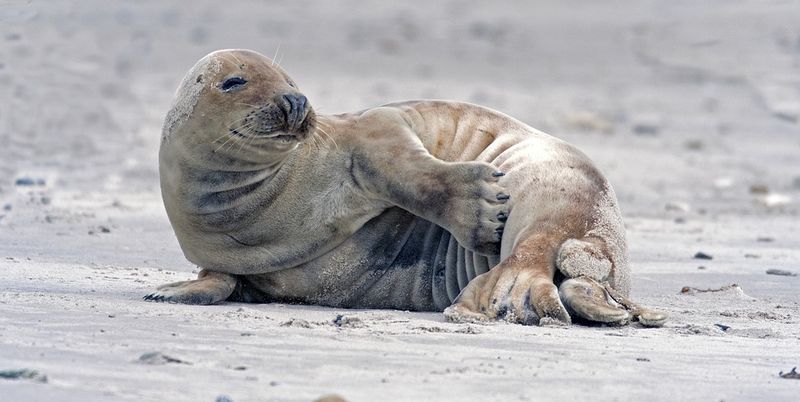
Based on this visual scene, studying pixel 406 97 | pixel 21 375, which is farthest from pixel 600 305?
pixel 406 97

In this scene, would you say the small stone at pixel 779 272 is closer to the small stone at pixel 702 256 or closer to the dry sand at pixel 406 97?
the dry sand at pixel 406 97

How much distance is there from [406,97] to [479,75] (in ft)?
7.59

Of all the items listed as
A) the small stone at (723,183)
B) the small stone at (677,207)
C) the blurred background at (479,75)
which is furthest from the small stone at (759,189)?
the small stone at (677,207)

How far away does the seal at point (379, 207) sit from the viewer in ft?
17.6

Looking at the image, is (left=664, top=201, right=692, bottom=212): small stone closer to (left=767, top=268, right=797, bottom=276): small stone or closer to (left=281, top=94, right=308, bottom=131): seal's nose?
(left=767, top=268, right=797, bottom=276): small stone

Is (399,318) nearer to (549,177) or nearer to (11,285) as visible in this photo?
(549,177)

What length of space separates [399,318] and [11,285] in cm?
152

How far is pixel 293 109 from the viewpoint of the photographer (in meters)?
5.39

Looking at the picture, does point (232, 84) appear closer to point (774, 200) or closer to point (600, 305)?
point (600, 305)

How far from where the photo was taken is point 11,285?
224 inches

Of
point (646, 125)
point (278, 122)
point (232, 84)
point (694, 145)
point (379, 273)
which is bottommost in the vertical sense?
point (379, 273)

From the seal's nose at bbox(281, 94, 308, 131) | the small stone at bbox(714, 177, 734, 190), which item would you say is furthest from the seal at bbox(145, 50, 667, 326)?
the small stone at bbox(714, 177, 734, 190)

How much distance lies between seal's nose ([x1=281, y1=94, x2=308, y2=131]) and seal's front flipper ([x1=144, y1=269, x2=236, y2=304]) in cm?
69

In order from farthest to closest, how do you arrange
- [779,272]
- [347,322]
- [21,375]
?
[779,272], [347,322], [21,375]
